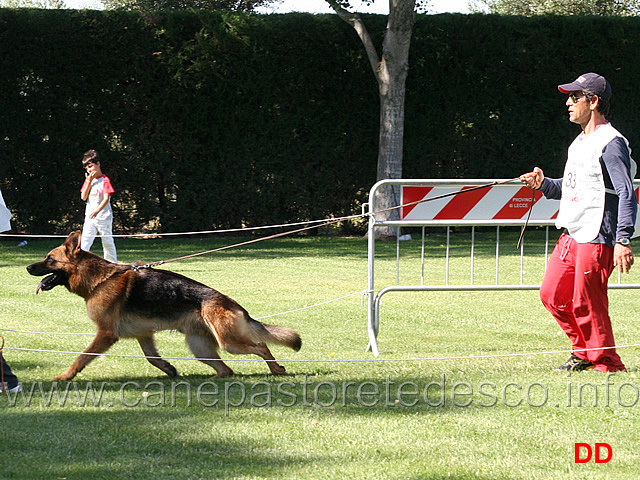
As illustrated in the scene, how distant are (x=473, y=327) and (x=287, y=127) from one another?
38.6ft

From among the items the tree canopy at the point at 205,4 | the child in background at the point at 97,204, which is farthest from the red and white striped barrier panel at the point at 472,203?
the tree canopy at the point at 205,4

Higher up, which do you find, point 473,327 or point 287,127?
point 287,127

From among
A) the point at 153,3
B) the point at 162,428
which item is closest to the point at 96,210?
the point at 162,428

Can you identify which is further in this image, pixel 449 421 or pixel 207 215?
pixel 207 215

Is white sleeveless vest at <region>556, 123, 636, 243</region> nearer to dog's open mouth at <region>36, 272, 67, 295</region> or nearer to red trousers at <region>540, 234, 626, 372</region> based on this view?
red trousers at <region>540, 234, 626, 372</region>

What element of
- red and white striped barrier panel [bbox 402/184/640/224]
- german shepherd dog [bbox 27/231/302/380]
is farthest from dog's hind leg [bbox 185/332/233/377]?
red and white striped barrier panel [bbox 402/184/640/224]

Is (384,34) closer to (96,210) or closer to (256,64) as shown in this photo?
(256,64)

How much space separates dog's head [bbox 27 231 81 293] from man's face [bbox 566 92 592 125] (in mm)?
3831

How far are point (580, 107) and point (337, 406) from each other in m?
2.93

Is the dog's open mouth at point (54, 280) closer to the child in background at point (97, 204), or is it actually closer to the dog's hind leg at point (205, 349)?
Result: the dog's hind leg at point (205, 349)

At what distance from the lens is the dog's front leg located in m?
5.83

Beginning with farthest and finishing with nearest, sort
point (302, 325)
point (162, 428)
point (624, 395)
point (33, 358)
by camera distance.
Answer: point (302, 325) → point (33, 358) → point (624, 395) → point (162, 428)

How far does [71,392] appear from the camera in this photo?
5.51 meters

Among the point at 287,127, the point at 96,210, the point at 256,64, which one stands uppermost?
the point at 256,64
